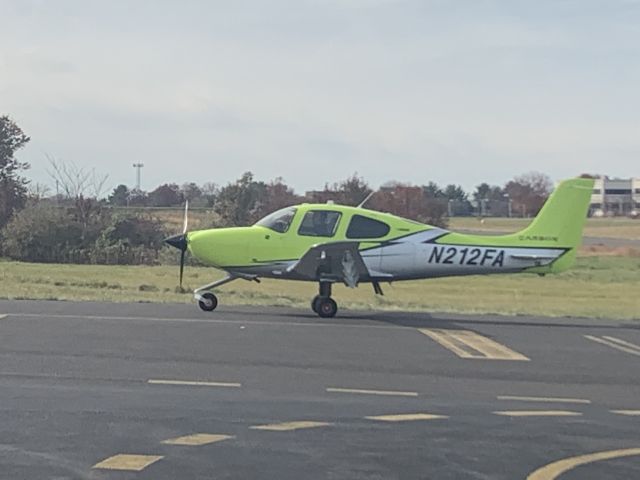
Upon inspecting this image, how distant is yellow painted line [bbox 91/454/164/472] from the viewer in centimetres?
659

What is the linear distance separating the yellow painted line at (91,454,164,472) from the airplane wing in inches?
491

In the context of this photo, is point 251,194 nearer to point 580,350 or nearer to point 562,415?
point 580,350

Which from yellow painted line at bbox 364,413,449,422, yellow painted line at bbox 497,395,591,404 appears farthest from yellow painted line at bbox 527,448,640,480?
yellow painted line at bbox 497,395,591,404

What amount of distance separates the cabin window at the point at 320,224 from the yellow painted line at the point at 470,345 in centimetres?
340

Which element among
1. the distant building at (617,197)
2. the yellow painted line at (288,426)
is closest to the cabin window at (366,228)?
the yellow painted line at (288,426)

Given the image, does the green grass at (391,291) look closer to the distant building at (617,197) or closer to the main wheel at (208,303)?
the main wheel at (208,303)

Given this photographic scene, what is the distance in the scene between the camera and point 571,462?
7.30 m

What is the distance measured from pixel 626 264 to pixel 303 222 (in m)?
31.7

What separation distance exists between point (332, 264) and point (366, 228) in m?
0.99

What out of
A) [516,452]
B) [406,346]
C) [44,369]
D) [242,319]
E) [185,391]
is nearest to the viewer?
[516,452]

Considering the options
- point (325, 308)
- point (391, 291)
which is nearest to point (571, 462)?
point (325, 308)

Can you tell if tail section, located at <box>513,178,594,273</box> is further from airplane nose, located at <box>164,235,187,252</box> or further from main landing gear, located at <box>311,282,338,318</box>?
airplane nose, located at <box>164,235,187,252</box>

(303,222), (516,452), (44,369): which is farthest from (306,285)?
(516,452)

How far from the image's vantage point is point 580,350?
593 inches
